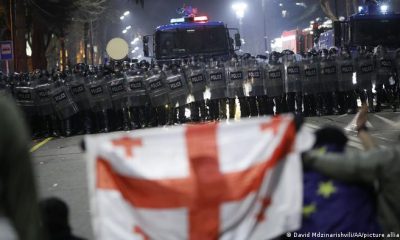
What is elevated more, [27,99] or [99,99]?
[27,99]

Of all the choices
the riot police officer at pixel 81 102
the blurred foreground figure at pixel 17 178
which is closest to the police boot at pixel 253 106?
the riot police officer at pixel 81 102

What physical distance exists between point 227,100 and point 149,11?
288 ft

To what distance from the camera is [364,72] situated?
1709cm

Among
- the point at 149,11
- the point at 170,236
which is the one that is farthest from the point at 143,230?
the point at 149,11

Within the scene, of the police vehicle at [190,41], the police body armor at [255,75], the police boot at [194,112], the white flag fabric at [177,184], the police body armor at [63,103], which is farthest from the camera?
the police vehicle at [190,41]

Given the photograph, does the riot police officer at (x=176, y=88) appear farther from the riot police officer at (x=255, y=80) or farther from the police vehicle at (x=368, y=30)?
the police vehicle at (x=368, y=30)

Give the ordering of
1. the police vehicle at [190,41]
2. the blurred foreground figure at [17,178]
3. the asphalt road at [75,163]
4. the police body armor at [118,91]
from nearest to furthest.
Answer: the blurred foreground figure at [17,178] < the asphalt road at [75,163] < the police body armor at [118,91] < the police vehicle at [190,41]

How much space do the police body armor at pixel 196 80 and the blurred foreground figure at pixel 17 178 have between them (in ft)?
49.2

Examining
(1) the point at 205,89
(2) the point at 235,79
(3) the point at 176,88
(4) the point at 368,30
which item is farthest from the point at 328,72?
(3) the point at 176,88

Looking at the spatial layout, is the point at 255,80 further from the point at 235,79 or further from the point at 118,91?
the point at 118,91

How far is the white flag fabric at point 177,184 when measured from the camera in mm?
3561

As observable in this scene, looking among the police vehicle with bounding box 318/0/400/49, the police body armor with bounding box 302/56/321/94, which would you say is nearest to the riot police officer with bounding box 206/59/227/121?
the police body armor with bounding box 302/56/321/94

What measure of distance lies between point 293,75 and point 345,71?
1336 mm

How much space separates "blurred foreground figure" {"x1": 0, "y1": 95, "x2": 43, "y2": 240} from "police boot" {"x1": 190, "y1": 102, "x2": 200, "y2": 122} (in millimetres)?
15093
